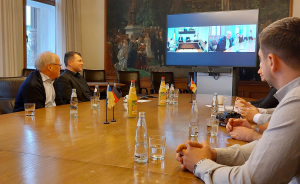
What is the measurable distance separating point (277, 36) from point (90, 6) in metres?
7.96

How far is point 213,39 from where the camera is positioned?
21.6ft

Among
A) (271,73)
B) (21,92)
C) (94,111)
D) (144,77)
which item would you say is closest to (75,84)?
(21,92)

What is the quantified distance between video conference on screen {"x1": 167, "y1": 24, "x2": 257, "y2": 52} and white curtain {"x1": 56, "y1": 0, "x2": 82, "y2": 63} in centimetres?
261

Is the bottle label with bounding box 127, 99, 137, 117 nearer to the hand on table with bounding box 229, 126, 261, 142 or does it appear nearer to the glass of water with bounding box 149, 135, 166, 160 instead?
the hand on table with bounding box 229, 126, 261, 142

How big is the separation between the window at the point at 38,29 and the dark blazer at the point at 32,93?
431 centimetres

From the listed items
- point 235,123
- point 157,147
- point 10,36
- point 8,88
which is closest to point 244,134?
point 235,123

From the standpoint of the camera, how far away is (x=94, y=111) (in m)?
2.75

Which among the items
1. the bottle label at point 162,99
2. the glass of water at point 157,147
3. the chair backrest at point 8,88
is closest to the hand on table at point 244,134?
the glass of water at point 157,147

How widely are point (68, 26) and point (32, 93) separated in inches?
201

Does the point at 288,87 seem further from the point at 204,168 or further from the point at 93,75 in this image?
the point at 93,75

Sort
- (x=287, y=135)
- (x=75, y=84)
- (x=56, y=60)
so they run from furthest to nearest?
(x=75, y=84), (x=56, y=60), (x=287, y=135)

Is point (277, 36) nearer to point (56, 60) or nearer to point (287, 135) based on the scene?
point (287, 135)

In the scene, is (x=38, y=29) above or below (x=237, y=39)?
above

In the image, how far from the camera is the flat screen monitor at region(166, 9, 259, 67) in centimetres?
627
